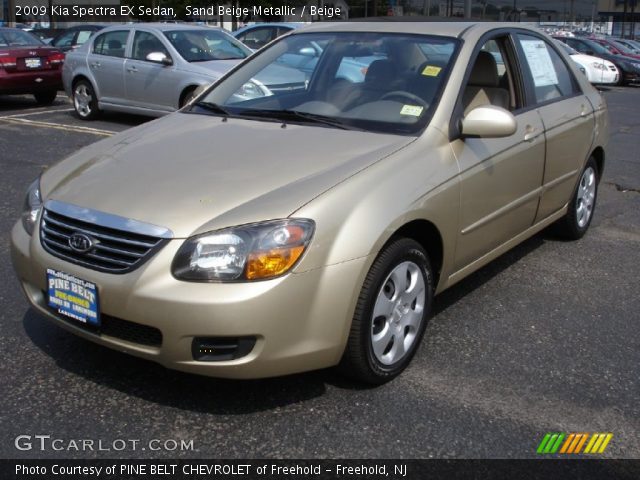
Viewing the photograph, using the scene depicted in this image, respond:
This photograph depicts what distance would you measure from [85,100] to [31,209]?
8.60 m

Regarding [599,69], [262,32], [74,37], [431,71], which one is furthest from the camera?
[599,69]

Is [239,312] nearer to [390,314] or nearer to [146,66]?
[390,314]

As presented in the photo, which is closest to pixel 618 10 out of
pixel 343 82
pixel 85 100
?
pixel 85 100

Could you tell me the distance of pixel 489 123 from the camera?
357 cm

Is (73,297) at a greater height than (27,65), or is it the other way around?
(27,65)

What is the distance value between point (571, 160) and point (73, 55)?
8912mm

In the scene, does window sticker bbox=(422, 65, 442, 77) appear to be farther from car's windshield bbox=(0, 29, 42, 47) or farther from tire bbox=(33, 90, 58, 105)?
tire bbox=(33, 90, 58, 105)

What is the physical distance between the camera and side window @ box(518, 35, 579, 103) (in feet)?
15.5

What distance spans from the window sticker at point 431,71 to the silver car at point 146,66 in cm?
602

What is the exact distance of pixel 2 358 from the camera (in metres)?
3.51

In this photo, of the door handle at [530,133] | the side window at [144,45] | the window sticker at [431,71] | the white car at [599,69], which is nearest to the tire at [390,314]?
the window sticker at [431,71]

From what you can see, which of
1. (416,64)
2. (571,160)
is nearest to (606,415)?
(416,64)

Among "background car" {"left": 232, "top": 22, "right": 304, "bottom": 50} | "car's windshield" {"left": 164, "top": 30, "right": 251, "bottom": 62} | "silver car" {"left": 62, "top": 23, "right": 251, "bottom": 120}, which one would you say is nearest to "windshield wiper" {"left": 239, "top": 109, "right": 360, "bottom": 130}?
"silver car" {"left": 62, "top": 23, "right": 251, "bottom": 120}
